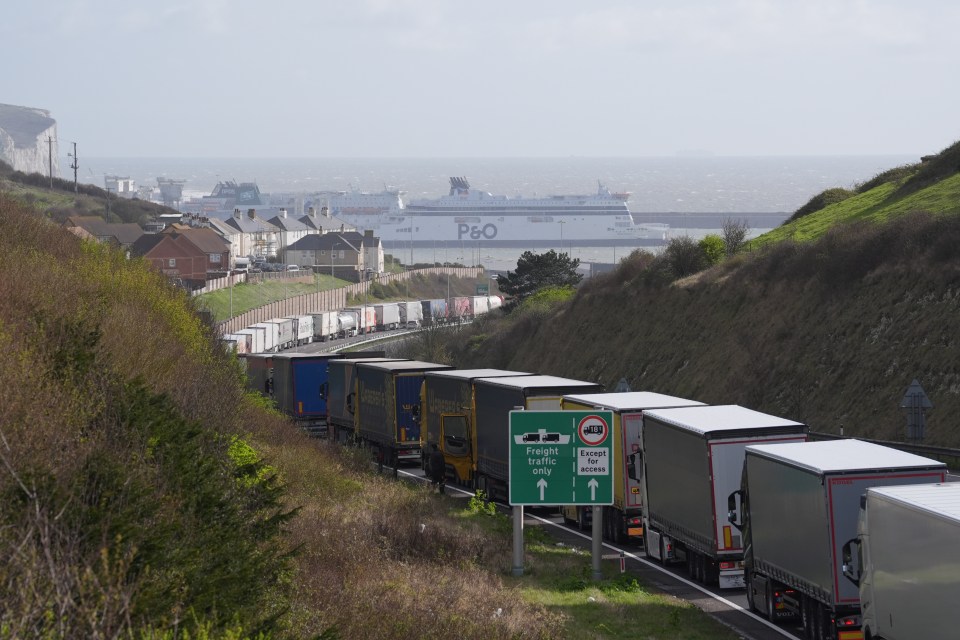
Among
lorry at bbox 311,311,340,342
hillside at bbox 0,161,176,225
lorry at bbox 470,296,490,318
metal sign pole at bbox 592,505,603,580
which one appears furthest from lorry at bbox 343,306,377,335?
metal sign pole at bbox 592,505,603,580

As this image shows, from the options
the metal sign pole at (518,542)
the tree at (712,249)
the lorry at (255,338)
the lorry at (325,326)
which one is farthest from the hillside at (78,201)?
the metal sign pole at (518,542)

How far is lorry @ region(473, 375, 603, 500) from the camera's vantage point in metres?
27.1

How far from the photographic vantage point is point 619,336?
6034 centimetres

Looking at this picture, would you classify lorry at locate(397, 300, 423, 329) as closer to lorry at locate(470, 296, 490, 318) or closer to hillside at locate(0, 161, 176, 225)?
lorry at locate(470, 296, 490, 318)

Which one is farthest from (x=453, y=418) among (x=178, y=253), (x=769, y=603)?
(x=178, y=253)

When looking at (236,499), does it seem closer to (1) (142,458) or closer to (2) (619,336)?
(1) (142,458)

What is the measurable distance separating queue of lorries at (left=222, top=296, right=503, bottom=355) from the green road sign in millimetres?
61151

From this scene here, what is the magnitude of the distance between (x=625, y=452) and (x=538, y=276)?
228 feet

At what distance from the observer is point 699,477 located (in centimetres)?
1903

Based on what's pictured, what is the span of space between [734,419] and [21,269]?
17.3m

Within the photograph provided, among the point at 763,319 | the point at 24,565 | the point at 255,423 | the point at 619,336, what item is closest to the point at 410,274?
the point at 619,336

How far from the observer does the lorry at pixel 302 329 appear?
3952 inches

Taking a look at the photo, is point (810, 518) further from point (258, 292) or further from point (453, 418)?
point (258, 292)

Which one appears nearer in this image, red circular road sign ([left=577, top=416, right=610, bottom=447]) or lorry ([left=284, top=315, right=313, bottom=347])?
red circular road sign ([left=577, top=416, right=610, bottom=447])
